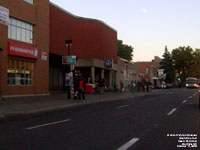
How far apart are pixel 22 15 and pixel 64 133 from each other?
17.7 metres

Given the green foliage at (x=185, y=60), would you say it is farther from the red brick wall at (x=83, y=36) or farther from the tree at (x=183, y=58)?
the red brick wall at (x=83, y=36)

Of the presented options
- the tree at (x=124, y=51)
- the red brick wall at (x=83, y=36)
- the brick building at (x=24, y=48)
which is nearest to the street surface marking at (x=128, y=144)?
the brick building at (x=24, y=48)

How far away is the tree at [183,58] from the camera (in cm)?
11334

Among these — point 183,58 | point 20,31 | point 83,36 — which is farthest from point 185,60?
point 20,31

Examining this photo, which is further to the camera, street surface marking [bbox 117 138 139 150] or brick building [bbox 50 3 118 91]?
brick building [bbox 50 3 118 91]

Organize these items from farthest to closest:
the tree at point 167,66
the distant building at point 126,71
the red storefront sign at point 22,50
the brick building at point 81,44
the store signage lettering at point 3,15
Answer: the tree at point 167,66 < the distant building at point 126,71 < the brick building at point 81,44 < the red storefront sign at point 22,50 < the store signage lettering at point 3,15

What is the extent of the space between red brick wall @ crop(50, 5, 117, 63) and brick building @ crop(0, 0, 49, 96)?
5956mm

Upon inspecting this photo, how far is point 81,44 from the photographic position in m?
40.3

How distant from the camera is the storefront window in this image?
22.0 metres

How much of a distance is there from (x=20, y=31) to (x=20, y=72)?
3.50 m

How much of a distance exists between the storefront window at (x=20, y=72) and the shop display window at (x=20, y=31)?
1985 mm

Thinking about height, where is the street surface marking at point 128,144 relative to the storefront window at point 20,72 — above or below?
below

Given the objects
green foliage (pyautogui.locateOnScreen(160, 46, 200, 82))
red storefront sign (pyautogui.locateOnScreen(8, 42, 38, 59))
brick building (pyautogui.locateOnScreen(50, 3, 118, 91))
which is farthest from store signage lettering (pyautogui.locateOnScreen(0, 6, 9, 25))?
green foliage (pyautogui.locateOnScreen(160, 46, 200, 82))

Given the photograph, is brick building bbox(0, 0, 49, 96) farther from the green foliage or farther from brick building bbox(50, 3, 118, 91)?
the green foliage
